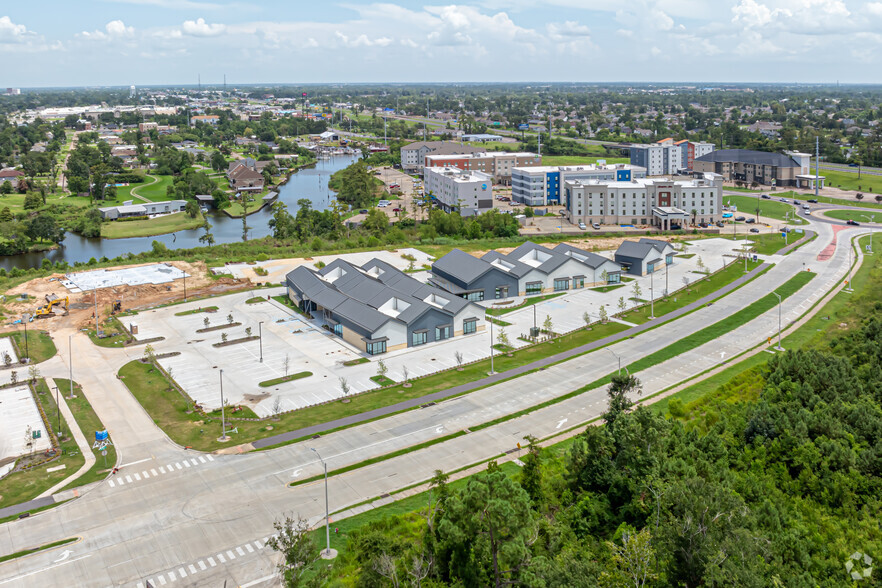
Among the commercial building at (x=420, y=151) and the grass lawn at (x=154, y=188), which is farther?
the commercial building at (x=420, y=151)

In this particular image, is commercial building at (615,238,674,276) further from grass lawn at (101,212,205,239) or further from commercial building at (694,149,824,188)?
grass lawn at (101,212,205,239)

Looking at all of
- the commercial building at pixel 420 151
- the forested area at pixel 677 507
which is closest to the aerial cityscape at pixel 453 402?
the forested area at pixel 677 507

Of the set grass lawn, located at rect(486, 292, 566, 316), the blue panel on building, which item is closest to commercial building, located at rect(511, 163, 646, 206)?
the blue panel on building

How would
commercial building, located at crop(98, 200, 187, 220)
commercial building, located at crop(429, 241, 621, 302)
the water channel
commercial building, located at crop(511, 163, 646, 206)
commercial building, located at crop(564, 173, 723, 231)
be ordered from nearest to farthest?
commercial building, located at crop(429, 241, 621, 302) → the water channel → commercial building, located at crop(564, 173, 723, 231) → commercial building, located at crop(98, 200, 187, 220) → commercial building, located at crop(511, 163, 646, 206)

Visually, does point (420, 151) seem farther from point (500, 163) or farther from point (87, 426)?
point (87, 426)

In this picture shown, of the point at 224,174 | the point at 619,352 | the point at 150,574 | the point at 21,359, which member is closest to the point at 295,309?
the point at 21,359

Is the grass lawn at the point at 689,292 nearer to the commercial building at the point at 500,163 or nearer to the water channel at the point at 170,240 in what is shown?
the water channel at the point at 170,240

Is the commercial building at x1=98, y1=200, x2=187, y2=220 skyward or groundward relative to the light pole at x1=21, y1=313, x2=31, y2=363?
skyward
